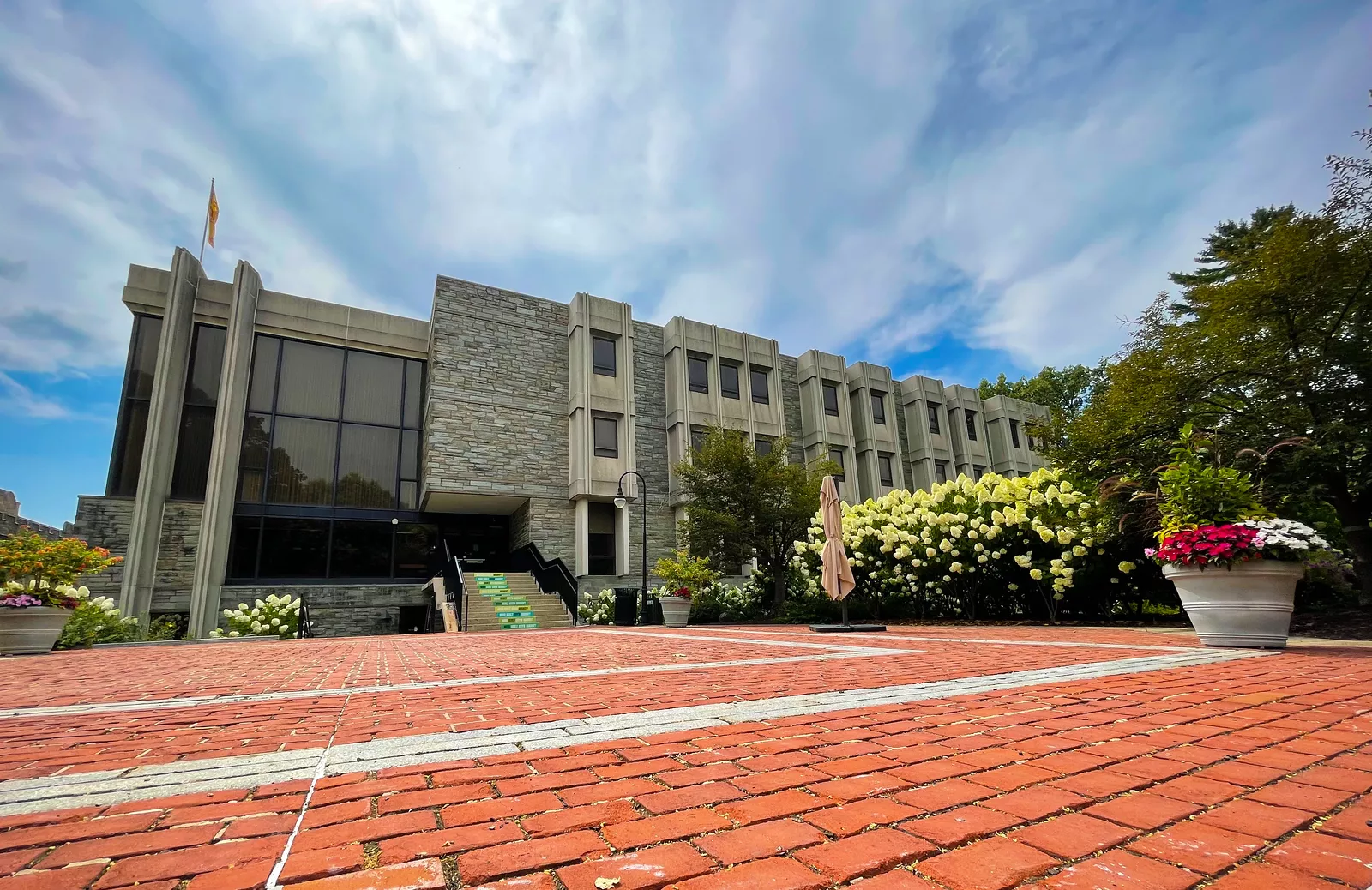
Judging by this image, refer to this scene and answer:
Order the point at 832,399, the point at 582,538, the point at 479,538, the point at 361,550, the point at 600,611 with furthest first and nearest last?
the point at 832,399 < the point at 479,538 < the point at 582,538 < the point at 361,550 < the point at 600,611

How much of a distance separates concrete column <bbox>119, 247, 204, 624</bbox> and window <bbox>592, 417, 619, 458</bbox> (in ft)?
40.1

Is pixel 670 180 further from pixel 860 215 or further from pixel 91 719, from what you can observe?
pixel 91 719

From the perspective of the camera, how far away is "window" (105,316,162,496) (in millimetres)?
17047

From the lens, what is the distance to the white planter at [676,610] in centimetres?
1481

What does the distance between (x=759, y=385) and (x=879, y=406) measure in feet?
21.4

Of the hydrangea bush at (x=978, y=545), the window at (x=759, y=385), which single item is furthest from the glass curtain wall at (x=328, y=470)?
the hydrangea bush at (x=978, y=545)

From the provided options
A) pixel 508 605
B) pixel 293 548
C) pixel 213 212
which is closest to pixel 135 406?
pixel 293 548

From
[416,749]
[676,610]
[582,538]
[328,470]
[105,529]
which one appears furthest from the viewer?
[328,470]

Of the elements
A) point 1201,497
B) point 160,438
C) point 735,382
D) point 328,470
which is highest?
point 735,382

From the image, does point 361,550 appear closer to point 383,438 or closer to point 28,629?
point 383,438

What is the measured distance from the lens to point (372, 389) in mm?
20906

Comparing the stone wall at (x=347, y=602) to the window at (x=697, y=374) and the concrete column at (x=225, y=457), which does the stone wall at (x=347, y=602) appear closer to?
the concrete column at (x=225, y=457)

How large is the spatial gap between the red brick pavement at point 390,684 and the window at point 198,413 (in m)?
12.0

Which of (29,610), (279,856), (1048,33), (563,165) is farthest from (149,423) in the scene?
(1048,33)
